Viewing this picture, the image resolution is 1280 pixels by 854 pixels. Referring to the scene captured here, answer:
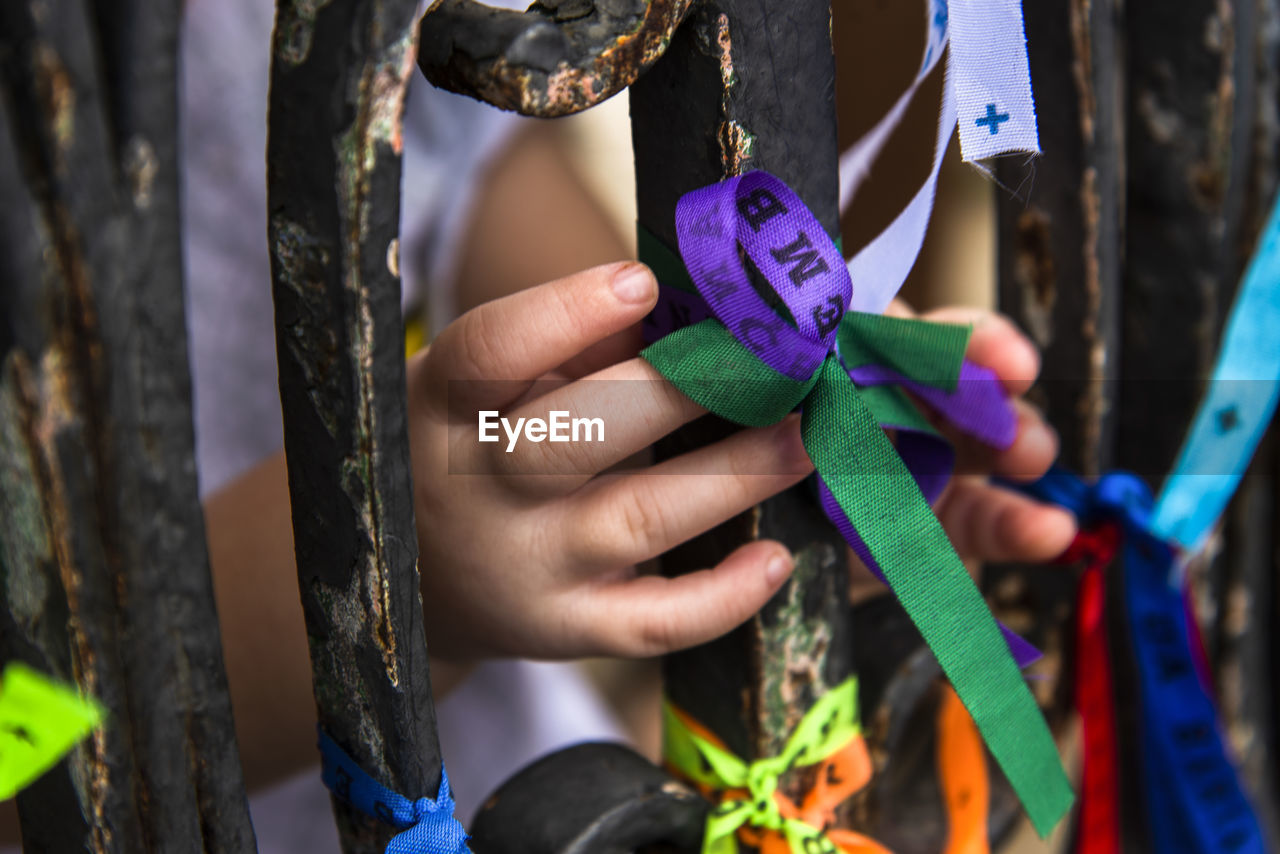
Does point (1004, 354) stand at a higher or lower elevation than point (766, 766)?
higher

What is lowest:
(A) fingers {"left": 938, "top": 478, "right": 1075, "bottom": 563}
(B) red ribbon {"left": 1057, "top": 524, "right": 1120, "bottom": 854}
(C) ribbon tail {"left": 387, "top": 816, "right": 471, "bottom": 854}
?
(B) red ribbon {"left": 1057, "top": 524, "right": 1120, "bottom": 854}

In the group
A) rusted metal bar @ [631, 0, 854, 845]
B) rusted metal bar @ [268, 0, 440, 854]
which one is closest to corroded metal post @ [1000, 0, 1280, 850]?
rusted metal bar @ [631, 0, 854, 845]

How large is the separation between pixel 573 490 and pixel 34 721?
193 millimetres

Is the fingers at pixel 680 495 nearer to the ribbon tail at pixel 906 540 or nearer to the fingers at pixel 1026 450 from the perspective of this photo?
the ribbon tail at pixel 906 540

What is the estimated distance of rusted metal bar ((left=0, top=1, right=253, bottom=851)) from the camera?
0.74ft

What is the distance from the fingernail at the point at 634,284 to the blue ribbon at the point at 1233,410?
0.30m

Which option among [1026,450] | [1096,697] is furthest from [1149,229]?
[1096,697]

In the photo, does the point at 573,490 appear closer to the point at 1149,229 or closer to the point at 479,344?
the point at 479,344

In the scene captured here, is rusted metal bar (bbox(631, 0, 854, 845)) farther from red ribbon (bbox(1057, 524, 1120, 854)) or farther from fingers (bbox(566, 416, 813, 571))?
red ribbon (bbox(1057, 524, 1120, 854))

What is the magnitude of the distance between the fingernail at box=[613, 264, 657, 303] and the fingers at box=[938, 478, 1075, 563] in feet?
0.86

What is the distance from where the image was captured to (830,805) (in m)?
0.42

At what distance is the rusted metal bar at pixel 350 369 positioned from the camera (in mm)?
255

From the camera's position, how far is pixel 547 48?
11.0 inches

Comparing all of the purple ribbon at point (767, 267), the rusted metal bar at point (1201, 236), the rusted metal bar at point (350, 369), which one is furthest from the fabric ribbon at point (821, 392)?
the rusted metal bar at point (1201, 236)
